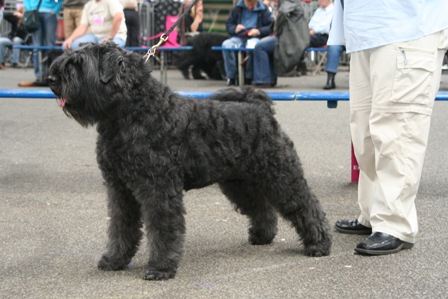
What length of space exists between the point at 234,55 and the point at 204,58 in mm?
1630

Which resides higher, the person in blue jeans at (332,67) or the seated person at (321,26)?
the seated person at (321,26)

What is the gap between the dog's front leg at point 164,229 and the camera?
13.7 feet

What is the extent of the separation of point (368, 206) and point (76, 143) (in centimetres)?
467

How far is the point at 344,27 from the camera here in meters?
4.94

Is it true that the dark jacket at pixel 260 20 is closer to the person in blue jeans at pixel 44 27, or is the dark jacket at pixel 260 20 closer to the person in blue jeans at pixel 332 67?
the person in blue jeans at pixel 332 67

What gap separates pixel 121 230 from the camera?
4395 mm

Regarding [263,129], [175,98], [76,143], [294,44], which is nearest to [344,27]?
[263,129]

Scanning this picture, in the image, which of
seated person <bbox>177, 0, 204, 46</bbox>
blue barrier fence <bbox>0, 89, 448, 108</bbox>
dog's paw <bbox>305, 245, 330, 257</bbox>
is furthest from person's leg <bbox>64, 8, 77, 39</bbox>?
dog's paw <bbox>305, 245, 330, 257</bbox>

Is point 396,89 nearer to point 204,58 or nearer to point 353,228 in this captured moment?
point 353,228

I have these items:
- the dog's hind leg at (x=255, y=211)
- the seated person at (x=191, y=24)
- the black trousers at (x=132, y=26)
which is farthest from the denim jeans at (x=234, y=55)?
the dog's hind leg at (x=255, y=211)

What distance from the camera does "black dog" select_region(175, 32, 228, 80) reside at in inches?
634

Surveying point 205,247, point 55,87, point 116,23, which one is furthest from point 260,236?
point 116,23

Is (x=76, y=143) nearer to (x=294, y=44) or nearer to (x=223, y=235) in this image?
(x=223, y=235)

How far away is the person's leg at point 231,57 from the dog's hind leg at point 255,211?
9.84 meters
